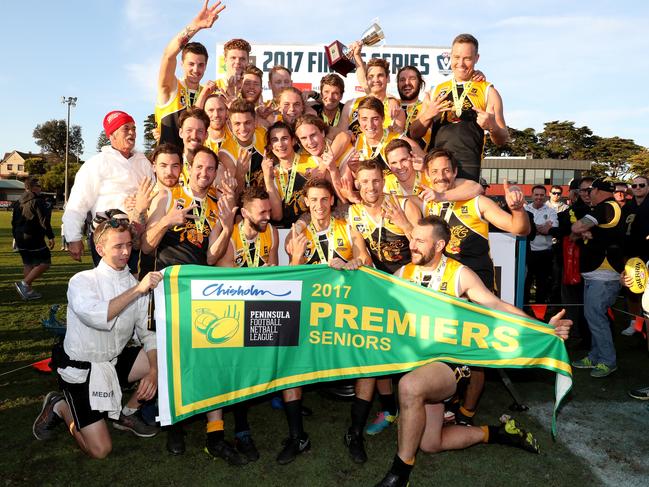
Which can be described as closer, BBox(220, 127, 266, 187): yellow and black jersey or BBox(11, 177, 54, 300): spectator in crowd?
BBox(220, 127, 266, 187): yellow and black jersey

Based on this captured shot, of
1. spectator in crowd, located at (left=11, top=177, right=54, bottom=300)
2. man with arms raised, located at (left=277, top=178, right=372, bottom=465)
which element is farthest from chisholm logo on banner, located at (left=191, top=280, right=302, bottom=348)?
spectator in crowd, located at (left=11, top=177, right=54, bottom=300)

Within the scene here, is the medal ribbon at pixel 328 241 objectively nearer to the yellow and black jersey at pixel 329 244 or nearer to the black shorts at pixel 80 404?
the yellow and black jersey at pixel 329 244

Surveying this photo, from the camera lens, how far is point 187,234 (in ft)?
14.1

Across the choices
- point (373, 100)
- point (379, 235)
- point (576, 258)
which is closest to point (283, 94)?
point (373, 100)

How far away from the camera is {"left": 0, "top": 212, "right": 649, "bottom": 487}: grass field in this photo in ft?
12.0

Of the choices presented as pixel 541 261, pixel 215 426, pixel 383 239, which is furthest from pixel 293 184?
pixel 541 261

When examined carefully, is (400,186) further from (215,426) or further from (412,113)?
(215,426)

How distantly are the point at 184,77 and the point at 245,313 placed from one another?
3.26 meters

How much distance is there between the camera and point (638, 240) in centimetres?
709

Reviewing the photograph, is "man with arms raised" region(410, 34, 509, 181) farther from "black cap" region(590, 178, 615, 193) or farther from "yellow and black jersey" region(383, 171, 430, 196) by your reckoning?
"black cap" region(590, 178, 615, 193)

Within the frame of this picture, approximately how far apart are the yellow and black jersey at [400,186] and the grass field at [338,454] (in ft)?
7.43

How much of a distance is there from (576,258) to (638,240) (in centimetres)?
84

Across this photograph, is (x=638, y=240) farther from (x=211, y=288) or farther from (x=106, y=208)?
(x=106, y=208)

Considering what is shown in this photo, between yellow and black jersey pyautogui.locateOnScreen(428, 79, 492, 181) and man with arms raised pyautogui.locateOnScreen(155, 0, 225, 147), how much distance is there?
2.70 metres
